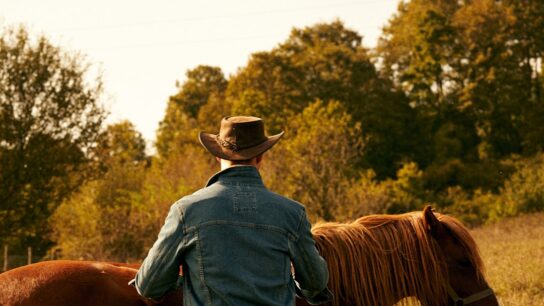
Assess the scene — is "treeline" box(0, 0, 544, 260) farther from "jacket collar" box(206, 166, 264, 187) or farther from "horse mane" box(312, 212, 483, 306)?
"jacket collar" box(206, 166, 264, 187)

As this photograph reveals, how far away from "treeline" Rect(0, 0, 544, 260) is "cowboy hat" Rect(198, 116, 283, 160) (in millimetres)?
29345

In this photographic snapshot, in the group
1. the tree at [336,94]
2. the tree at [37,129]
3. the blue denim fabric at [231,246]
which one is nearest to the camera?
the blue denim fabric at [231,246]

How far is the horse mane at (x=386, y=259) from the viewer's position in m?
5.51

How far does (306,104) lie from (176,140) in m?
11.2

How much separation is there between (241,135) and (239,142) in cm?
4

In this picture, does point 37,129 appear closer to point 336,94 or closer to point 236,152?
point 236,152

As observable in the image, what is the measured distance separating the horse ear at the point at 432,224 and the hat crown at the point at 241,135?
193 cm

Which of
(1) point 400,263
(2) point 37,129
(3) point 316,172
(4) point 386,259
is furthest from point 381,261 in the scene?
(3) point 316,172

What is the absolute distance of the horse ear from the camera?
5.75m

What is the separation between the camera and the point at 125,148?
69.0 meters

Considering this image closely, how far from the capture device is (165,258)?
410cm

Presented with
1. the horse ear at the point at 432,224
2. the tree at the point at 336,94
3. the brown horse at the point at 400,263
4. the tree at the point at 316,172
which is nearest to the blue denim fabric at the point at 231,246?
the brown horse at the point at 400,263

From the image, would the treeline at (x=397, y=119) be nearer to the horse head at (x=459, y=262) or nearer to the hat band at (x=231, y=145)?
→ the horse head at (x=459, y=262)

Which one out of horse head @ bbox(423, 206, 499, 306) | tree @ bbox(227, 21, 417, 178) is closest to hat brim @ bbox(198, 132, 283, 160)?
horse head @ bbox(423, 206, 499, 306)
